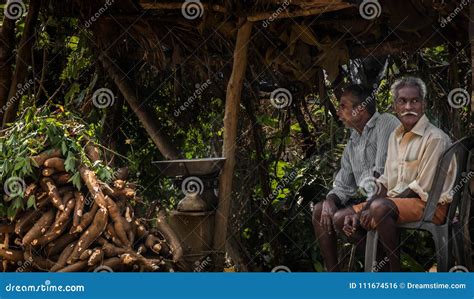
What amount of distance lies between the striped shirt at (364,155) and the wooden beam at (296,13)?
77cm

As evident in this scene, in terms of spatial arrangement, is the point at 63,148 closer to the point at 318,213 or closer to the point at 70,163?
the point at 70,163

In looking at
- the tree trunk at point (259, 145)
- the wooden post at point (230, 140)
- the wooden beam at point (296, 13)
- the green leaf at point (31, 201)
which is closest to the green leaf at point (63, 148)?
the green leaf at point (31, 201)

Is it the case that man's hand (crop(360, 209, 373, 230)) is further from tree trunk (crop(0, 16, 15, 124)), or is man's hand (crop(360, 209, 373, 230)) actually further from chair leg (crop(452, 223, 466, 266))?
tree trunk (crop(0, 16, 15, 124))

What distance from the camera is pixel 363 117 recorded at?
21.7 feet

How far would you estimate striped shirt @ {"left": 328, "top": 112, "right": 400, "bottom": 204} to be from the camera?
642cm

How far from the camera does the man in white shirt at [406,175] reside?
6.00 meters

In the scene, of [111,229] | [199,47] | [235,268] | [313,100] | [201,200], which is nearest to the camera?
[111,229]

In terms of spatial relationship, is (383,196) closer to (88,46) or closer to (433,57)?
(433,57)

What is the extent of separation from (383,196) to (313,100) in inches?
129

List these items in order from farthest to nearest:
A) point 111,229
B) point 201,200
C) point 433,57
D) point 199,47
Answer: point 433,57
point 199,47
point 201,200
point 111,229

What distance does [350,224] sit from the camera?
6359 mm

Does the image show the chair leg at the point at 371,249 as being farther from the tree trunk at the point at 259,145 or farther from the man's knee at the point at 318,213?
the tree trunk at the point at 259,145

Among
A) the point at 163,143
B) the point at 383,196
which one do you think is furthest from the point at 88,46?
the point at 383,196

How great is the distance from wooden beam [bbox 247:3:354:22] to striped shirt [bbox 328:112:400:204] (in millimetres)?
769
